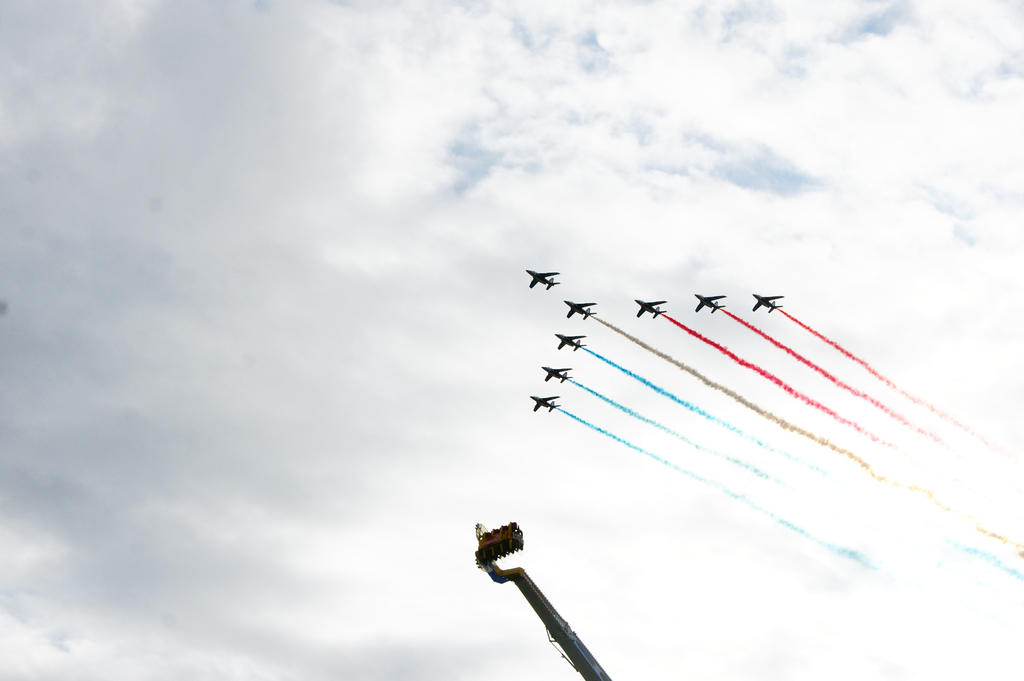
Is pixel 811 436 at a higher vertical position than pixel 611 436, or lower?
→ lower

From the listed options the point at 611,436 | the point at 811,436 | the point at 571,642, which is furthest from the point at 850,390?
the point at 571,642

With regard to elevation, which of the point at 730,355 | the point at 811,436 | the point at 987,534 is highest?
the point at 730,355

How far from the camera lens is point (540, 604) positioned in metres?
182

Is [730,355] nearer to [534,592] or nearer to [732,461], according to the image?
[732,461]

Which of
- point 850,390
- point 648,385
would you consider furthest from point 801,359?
point 648,385

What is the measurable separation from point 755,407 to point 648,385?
17.2 m

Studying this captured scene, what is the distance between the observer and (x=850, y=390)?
190m

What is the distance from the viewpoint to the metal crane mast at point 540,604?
7082 inches

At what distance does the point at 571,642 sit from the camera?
18150 centimetres

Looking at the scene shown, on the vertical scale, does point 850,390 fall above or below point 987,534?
above

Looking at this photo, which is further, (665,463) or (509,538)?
(665,463)

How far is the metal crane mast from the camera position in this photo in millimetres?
179875

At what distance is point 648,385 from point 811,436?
26485mm

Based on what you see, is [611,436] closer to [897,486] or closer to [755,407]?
[755,407]
